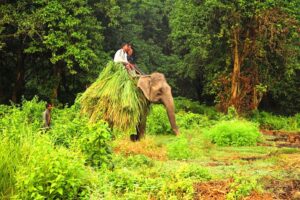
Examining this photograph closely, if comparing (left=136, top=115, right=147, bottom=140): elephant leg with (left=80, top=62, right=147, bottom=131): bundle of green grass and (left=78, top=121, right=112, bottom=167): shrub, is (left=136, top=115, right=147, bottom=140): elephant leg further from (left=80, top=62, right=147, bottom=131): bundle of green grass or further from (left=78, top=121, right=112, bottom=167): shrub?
(left=78, top=121, right=112, bottom=167): shrub

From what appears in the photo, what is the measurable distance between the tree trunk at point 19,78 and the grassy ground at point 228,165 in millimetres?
12319

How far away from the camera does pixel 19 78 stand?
1069 inches

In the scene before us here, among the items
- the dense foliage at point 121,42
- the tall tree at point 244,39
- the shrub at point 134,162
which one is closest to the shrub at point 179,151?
the shrub at point 134,162

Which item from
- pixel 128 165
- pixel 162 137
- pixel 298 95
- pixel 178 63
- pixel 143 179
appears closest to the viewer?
pixel 143 179

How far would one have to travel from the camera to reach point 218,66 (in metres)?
28.3

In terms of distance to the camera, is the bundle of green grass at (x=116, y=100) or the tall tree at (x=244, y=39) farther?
the tall tree at (x=244, y=39)

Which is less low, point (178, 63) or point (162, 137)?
point (178, 63)

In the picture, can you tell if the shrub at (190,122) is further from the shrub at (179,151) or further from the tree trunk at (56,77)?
the shrub at (179,151)

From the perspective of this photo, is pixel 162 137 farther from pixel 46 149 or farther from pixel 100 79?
pixel 46 149

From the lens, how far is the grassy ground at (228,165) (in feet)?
26.7

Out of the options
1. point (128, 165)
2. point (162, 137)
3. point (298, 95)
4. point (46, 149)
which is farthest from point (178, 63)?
point (46, 149)

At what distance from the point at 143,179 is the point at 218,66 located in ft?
66.8

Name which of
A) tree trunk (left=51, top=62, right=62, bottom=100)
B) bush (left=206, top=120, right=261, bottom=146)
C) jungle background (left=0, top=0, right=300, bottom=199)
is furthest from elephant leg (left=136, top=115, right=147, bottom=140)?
tree trunk (left=51, top=62, right=62, bottom=100)

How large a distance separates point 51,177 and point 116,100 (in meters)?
6.49
